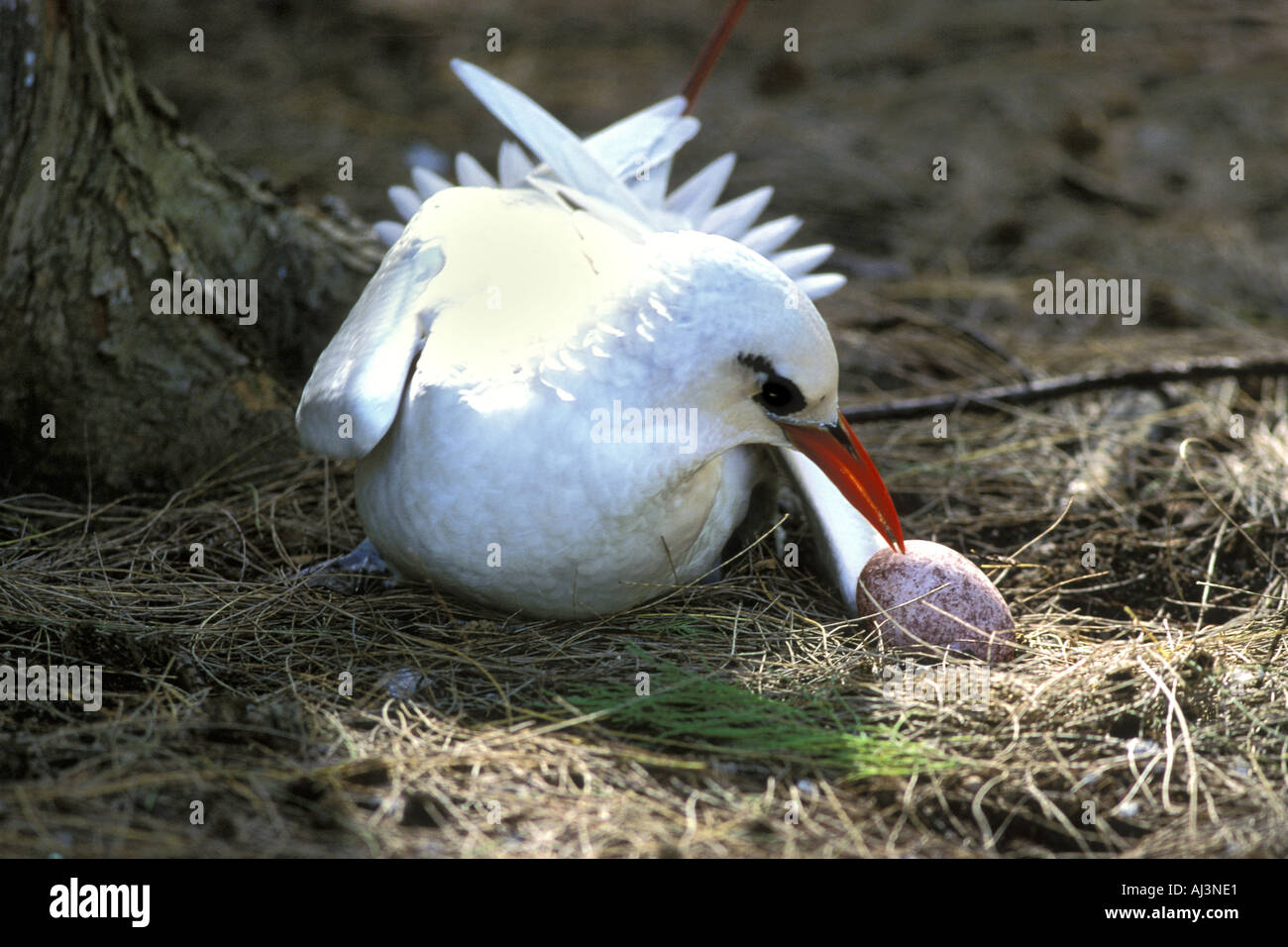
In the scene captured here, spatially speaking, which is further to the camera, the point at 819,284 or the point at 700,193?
the point at 700,193

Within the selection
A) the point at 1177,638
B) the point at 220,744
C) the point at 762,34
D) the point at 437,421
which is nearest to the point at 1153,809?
the point at 1177,638

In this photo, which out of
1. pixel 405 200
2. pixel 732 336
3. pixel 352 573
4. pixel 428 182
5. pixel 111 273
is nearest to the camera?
pixel 732 336

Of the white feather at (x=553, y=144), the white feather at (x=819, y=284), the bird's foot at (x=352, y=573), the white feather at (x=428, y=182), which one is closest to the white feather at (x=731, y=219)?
the white feather at (x=819, y=284)

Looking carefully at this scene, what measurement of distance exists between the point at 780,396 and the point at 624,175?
122 centimetres

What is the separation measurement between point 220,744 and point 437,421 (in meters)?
0.76

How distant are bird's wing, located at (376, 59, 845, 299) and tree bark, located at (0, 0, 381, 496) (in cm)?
54

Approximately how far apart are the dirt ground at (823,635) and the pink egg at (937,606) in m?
0.06

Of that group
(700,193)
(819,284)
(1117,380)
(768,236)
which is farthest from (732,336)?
(1117,380)

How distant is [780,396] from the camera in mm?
2406

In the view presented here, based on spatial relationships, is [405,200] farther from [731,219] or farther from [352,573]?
[352,573]

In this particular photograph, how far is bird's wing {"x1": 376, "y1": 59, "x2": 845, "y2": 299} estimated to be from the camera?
2.95 meters

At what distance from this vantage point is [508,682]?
8.13 ft

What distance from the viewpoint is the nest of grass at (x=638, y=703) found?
1.99 metres
